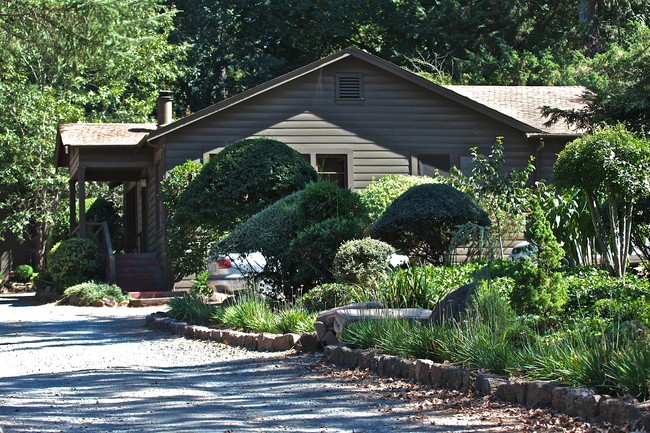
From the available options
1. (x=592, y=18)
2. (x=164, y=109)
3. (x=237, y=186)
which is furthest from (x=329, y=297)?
(x=592, y=18)

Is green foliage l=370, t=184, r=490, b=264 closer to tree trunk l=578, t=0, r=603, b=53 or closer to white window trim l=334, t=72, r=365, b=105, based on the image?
white window trim l=334, t=72, r=365, b=105

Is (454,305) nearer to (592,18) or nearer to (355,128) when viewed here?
(355,128)

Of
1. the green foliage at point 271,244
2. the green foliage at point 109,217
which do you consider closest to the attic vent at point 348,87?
the green foliage at point 271,244

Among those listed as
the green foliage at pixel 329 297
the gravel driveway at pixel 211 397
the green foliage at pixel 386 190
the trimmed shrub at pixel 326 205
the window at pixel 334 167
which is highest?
the window at pixel 334 167

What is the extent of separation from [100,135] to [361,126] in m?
7.40

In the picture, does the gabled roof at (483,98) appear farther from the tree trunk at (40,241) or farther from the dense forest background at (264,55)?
the tree trunk at (40,241)

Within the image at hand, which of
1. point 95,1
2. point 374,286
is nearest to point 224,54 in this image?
point 95,1

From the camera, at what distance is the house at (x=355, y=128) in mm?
25688

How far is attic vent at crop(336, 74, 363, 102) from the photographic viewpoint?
26.2m

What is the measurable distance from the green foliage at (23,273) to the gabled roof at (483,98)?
13625 mm

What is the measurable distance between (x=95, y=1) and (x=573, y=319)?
12.6m

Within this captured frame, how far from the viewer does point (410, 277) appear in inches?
513

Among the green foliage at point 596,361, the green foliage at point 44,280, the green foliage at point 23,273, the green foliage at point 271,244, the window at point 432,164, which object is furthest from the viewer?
the green foliage at point 23,273

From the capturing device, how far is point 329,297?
14.0 meters
